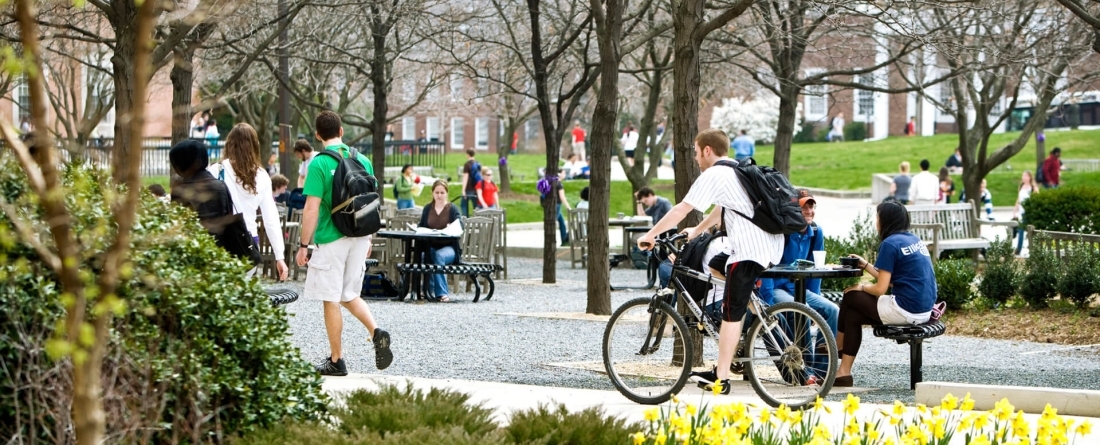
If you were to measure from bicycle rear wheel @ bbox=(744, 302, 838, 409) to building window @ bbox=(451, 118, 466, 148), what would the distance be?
66.0m

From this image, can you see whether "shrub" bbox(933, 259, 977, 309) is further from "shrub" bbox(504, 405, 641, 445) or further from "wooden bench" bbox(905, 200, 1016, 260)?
"shrub" bbox(504, 405, 641, 445)

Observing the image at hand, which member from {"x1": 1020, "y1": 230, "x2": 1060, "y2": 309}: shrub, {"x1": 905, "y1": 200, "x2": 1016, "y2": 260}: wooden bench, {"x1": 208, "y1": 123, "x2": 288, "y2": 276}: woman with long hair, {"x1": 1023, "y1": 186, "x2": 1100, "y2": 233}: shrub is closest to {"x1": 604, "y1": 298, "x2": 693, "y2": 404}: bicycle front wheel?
{"x1": 208, "y1": 123, "x2": 288, "y2": 276}: woman with long hair

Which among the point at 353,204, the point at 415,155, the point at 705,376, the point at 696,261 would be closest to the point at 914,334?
the point at 696,261

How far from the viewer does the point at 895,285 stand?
8.66m

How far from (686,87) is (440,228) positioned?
741 cm

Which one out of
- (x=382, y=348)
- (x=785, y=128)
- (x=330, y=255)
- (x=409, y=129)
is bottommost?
(x=382, y=348)

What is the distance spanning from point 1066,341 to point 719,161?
18.4 feet

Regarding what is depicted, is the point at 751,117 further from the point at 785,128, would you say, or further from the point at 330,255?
the point at 330,255

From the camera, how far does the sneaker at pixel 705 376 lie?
304 inches

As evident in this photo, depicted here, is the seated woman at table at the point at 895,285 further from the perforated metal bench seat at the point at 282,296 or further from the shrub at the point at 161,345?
the shrub at the point at 161,345

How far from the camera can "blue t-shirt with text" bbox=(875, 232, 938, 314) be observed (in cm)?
862

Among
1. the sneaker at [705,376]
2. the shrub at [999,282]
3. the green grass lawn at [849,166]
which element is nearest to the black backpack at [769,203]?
the sneaker at [705,376]

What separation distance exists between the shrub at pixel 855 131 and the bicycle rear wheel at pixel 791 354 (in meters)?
55.9

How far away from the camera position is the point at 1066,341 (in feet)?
39.3
